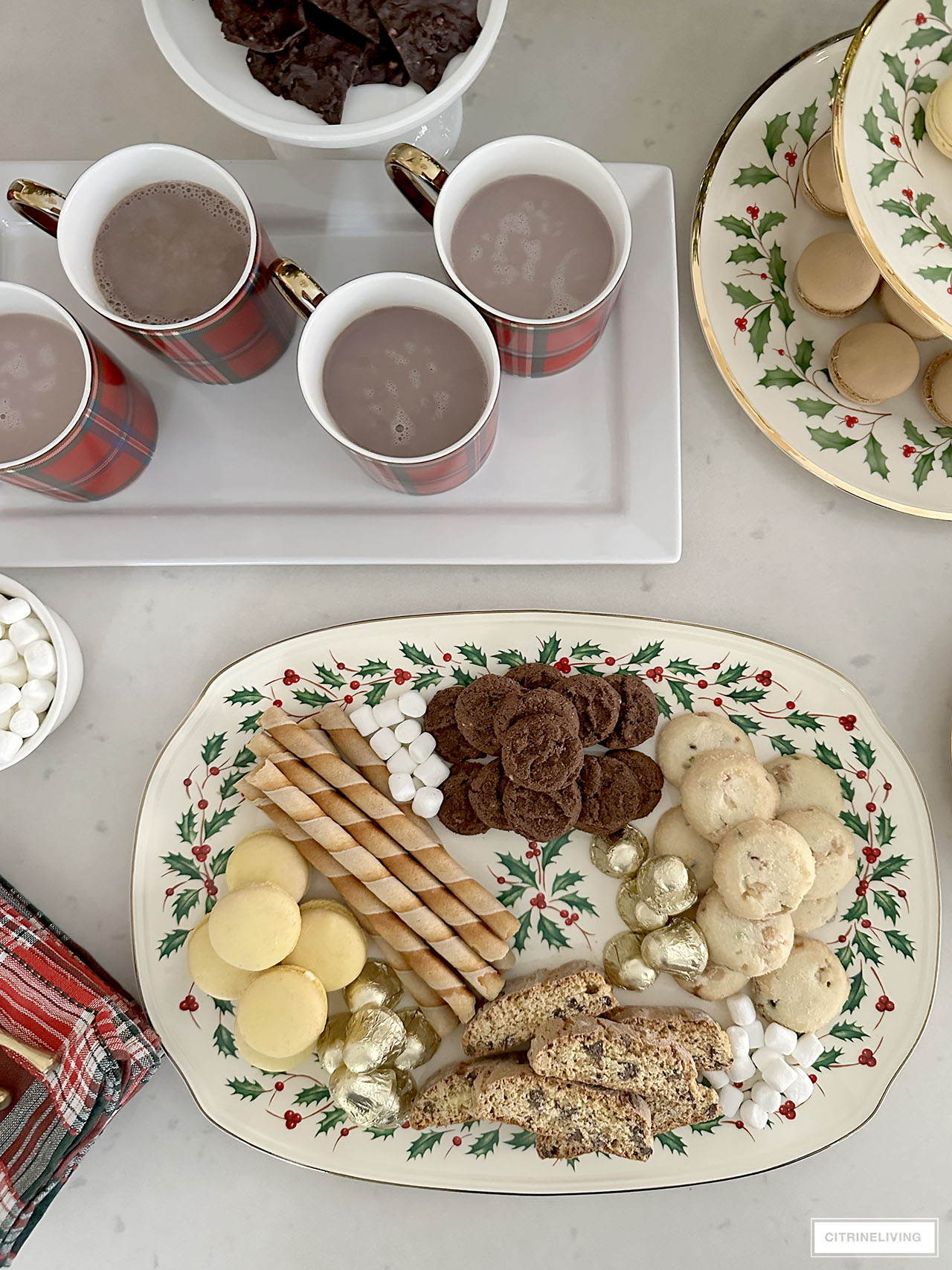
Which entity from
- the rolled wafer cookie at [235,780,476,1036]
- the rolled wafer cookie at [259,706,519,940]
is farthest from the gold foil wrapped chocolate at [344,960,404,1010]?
the rolled wafer cookie at [259,706,519,940]

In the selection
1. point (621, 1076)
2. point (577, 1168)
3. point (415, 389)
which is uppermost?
point (415, 389)

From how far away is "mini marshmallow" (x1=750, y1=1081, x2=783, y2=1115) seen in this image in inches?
35.1

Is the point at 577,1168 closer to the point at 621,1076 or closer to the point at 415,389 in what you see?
the point at 621,1076

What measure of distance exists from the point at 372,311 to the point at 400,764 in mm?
450

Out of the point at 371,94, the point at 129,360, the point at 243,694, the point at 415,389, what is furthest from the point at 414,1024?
the point at 371,94

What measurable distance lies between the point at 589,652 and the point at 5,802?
0.67 meters

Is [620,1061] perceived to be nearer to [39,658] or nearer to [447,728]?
[447,728]

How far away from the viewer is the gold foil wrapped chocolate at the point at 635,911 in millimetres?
889

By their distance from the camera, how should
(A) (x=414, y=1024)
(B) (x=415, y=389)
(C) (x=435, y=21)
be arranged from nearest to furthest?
(C) (x=435, y=21) → (B) (x=415, y=389) → (A) (x=414, y=1024)

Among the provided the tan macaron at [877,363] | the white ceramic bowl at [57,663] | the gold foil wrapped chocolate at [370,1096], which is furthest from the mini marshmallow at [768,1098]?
the white ceramic bowl at [57,663]

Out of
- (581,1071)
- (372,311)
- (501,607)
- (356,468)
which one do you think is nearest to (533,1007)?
(581,1071)

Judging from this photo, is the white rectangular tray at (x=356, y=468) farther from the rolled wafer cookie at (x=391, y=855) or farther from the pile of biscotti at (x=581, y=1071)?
the pile of biscotti at (x=581, y=1071)

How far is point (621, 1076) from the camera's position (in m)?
0.86

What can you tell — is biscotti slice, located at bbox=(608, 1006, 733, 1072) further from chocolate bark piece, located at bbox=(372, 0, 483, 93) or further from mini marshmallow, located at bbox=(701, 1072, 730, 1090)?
chocolate bark piece, located at bbox=(372, 0, 483, 93)
